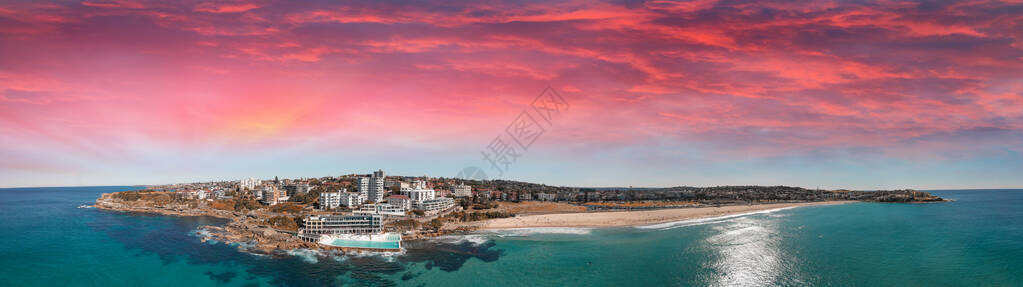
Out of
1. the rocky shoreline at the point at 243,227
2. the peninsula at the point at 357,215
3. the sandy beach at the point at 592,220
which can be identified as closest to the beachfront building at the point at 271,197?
the peninsula at the point at 357,215

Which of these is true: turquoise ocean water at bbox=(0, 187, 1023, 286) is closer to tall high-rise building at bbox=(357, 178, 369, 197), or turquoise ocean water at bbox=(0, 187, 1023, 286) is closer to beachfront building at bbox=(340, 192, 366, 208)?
beachfront building at bbox=(340, 192, 366, 208)

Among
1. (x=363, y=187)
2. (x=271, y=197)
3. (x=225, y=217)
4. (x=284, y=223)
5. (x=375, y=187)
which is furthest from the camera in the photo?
(x=363, y=187)

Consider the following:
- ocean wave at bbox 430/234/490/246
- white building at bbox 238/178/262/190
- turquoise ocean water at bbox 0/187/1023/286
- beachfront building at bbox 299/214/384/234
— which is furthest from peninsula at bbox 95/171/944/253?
white building at bbox 238/178/262/190

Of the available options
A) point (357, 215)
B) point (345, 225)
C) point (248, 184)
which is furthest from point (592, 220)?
point (248, 184)

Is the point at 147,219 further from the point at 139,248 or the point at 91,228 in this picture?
the point at 139,248

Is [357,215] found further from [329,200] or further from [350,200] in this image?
[350,200]

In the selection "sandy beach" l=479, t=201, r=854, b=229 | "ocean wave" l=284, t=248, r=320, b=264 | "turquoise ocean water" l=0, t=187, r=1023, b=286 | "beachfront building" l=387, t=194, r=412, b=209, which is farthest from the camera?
"beachfront building" l=387, t=194, r=412, b=209

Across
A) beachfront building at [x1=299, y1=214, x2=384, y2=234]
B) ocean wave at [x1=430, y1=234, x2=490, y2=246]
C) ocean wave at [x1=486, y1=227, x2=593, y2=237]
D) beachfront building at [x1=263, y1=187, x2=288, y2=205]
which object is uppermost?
Result: beachfront building at [x1=263, y1=187, x2=288, y2=205]

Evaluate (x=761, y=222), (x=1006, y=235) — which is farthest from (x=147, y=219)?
(x=1006, y=235)
